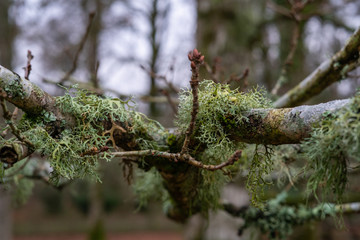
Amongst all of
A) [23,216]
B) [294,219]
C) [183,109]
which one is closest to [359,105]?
[183,109]

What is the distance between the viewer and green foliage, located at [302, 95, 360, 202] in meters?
0.74

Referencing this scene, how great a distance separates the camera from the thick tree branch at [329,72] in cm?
134

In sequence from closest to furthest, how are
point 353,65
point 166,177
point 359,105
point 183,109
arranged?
point 359,105 → point 183,109 → point 166,177 → point 353,65

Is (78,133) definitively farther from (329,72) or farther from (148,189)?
(329,72)

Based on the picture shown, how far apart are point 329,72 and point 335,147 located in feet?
2.92

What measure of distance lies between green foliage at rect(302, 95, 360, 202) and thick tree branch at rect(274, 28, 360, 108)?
26.8 inches

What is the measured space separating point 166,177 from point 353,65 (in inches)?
42.0

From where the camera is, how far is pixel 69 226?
1033 centimetres

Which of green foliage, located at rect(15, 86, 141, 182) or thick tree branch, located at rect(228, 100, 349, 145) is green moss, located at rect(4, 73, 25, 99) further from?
thick tree branch, located at rect(228, 100, 349, 145)

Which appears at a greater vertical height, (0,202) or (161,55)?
(161,55)

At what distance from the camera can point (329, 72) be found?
4.99 ft

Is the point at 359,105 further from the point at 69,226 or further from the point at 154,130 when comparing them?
the point at 69,226

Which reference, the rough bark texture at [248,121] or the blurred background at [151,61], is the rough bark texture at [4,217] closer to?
the blurred background at [151,61]

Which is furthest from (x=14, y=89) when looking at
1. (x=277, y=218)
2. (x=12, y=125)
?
(x=277, y=218)
